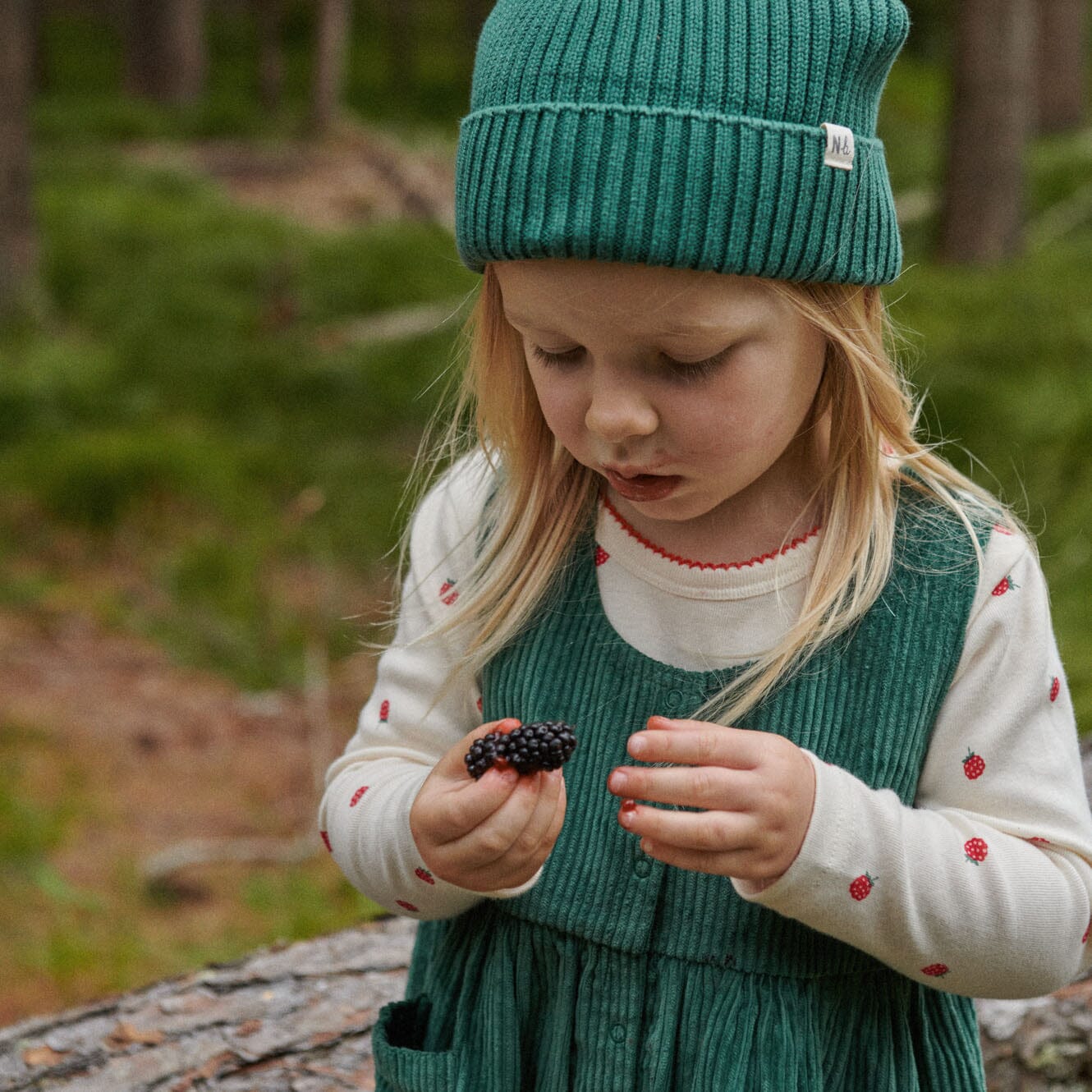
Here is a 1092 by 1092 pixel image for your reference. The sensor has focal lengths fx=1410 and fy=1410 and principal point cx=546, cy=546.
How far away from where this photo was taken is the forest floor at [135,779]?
12.0ft

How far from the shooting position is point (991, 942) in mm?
1567

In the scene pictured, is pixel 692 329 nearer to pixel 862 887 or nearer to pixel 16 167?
pixel 862 887

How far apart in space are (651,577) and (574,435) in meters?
0.24

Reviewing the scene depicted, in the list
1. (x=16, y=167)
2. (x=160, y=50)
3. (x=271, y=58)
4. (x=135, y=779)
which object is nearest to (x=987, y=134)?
(x=16, y=167)

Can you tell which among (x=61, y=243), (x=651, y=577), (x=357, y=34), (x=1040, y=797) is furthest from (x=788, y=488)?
(x=357, y=34)

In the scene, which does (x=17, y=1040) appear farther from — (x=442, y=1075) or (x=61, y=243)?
(x=61, y=243)

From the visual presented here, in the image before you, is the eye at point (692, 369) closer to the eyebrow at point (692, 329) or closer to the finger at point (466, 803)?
the eyebrow at point (692, 329)

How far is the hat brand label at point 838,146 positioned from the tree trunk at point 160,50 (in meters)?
14.8

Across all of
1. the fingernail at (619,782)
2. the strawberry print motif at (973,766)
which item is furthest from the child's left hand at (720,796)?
the strawberry print motif at (973,766)

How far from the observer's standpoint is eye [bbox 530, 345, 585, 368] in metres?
1.58

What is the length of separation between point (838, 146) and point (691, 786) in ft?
2.31

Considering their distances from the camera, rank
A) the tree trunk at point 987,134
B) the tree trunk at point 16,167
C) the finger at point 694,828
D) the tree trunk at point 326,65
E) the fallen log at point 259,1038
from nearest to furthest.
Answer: the finger at point 694,828 → the fallen log at point 259,1038 → the tree trunk at point 16,167 → the tree trunk at point 987,134 → the tree trunk at point 326,65

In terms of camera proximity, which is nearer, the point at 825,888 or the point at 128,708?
the point at 825,888

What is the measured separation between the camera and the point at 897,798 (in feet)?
5.22
